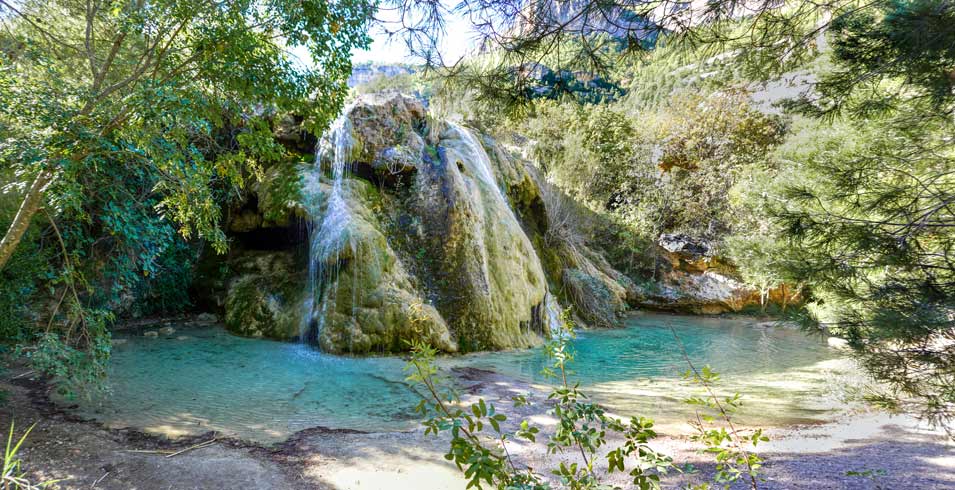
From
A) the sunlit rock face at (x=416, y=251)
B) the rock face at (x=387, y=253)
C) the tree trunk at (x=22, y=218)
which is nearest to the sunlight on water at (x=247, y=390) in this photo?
the sunlit rock face at (x=416, y=251)

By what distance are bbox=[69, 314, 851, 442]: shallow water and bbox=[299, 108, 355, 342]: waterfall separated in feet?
2.40

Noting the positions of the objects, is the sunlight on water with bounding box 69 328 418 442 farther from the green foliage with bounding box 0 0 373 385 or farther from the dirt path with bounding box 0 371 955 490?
the green foliage with bounding box 0 0 373 385

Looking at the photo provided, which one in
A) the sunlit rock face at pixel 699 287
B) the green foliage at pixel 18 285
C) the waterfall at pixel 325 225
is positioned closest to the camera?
the green foliage at pixel 18 285

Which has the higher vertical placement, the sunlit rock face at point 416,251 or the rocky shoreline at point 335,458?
the sunlit rock face at point 416,251

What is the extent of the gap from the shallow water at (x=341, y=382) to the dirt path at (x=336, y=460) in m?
0.34

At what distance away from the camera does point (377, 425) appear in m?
4.68

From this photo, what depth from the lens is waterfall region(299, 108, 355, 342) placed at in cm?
840

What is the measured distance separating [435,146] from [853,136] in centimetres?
775

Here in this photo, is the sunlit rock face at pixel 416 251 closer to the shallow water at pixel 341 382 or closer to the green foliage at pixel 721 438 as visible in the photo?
the shallow water at pixel 341 382

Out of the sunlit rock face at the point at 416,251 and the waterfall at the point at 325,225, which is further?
the waterfall at the point at 325,225

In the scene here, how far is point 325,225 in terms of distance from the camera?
889cm

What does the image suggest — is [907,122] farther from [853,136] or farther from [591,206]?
[591,206]

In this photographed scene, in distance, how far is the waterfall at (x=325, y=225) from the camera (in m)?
8.40

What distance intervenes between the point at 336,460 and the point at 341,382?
8.14ft
